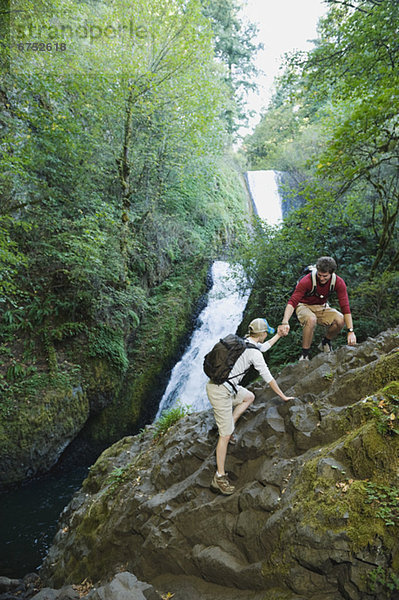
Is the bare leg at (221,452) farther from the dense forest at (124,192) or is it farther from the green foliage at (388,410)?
the dense forest at (124,192)

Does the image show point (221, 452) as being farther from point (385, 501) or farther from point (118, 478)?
point (118, 478)

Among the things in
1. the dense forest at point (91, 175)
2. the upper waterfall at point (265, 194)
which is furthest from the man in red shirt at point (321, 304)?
the upper waterfall at point (265, 194)

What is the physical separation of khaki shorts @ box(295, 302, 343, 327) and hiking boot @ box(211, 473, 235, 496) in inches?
104

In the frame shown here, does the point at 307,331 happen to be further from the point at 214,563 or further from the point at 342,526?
the point at 214,563

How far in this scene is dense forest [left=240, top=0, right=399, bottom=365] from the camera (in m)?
6.13

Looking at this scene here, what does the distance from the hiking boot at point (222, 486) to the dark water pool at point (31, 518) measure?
4.71m

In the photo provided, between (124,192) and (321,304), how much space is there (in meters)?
8.68

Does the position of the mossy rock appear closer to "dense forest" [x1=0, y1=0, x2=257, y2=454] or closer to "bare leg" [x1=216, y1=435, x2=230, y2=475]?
"dense forest" [x1=0, y1=0, x2=257, y2=454]

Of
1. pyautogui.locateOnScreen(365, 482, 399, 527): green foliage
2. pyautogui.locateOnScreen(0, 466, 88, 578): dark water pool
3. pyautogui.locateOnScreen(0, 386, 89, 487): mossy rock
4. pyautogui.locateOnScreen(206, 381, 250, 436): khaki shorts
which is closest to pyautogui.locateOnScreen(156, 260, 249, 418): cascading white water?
pyautogui.locateOnScreen(0, 386, 89, 487): mossy rock

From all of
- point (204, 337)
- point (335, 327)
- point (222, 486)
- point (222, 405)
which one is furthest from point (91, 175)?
point (222, 486)

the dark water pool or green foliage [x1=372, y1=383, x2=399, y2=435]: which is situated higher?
green foliage [x1=372, y1=383, x2=399, y2=435]

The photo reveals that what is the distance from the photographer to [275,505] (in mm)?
3289

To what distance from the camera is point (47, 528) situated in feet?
23.4

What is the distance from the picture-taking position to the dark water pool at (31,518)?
6238 mm
